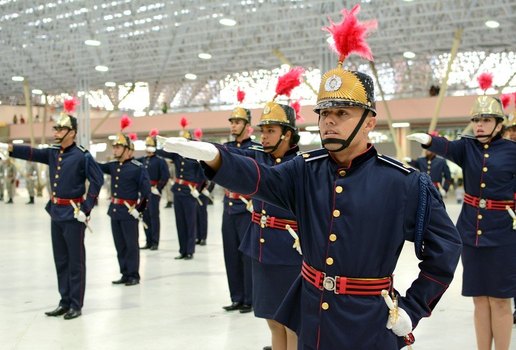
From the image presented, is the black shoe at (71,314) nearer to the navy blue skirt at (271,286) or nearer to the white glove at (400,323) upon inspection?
the navy blue skirt at (271,286)

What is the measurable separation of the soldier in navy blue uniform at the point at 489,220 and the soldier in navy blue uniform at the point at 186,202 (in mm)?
5463

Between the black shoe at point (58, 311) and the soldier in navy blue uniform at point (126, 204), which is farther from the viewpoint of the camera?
the soldier in navy blue uniform at point (126, 204)

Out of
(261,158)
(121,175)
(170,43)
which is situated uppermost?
(170,43)

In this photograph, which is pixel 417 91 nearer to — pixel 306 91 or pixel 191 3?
pixel 306 91

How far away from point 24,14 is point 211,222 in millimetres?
8316

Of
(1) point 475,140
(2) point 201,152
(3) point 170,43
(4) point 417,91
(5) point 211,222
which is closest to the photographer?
(2) point 201,152

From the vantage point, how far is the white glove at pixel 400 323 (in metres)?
2.16

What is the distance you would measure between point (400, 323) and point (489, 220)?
2.27m

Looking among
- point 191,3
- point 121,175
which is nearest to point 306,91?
point 191,3

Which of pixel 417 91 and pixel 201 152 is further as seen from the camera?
pixel 417 91

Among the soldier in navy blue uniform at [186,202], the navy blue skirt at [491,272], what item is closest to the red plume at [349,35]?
the navy blue skirt at [491,272]

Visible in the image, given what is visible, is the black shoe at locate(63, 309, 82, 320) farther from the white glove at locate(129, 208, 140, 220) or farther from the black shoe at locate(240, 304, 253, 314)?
the white glove at locate(129, 208, 140, 220)

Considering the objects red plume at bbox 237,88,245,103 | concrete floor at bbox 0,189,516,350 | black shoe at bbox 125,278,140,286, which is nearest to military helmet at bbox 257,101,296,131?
concrete floor at bbox 0,189,516,350

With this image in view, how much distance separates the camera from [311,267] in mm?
2342
